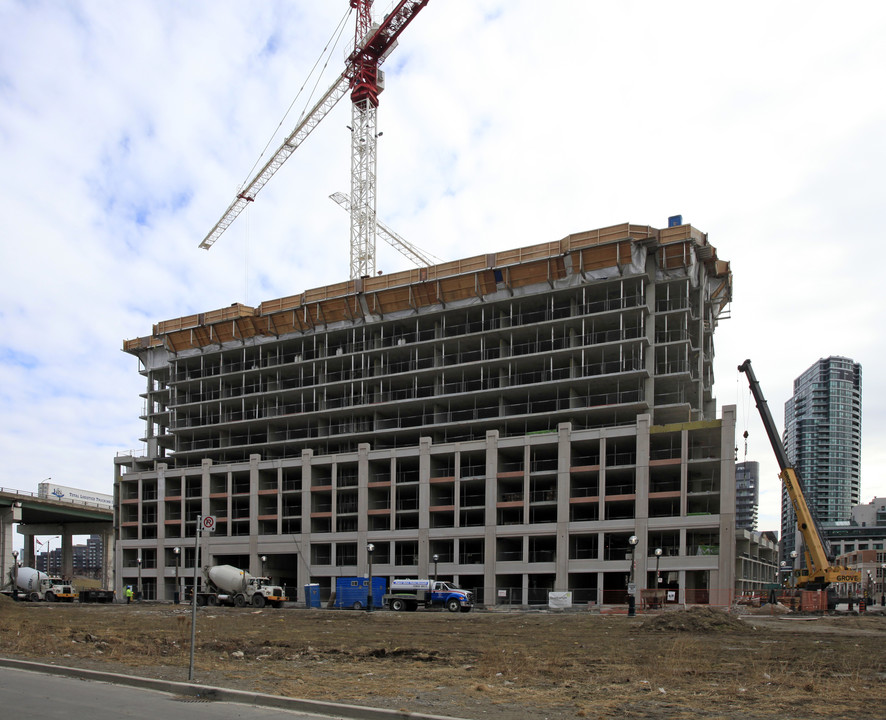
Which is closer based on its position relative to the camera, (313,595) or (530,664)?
(530,664)

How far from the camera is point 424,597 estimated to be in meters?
57.6

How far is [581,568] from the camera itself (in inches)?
2613

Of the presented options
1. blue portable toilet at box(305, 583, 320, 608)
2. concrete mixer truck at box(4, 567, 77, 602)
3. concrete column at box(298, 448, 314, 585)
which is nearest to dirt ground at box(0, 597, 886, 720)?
blue portable toilet at box(305, 583, 320, 608)

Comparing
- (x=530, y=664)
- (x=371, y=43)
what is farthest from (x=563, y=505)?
(x=371, y=43)

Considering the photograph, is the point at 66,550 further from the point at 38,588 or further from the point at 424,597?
the point at 424,597

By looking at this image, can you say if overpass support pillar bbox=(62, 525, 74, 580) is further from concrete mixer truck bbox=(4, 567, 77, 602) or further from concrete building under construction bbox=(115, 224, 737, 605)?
concrete mixer truck bbox=(4, 567, 77, 602)

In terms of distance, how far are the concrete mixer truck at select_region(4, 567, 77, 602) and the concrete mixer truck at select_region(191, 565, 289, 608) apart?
20564mm

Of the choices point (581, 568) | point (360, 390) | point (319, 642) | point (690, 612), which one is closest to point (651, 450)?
point (581, 568)

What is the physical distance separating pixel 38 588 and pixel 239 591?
26037 mm

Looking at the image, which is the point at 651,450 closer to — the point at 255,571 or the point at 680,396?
the point at 680,396

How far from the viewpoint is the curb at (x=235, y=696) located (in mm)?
13219


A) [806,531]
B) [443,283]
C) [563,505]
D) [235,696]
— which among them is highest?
[443,283]

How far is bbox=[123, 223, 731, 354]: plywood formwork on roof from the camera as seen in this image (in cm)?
7069

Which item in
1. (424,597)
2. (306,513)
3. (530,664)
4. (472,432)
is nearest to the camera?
(530,664)
